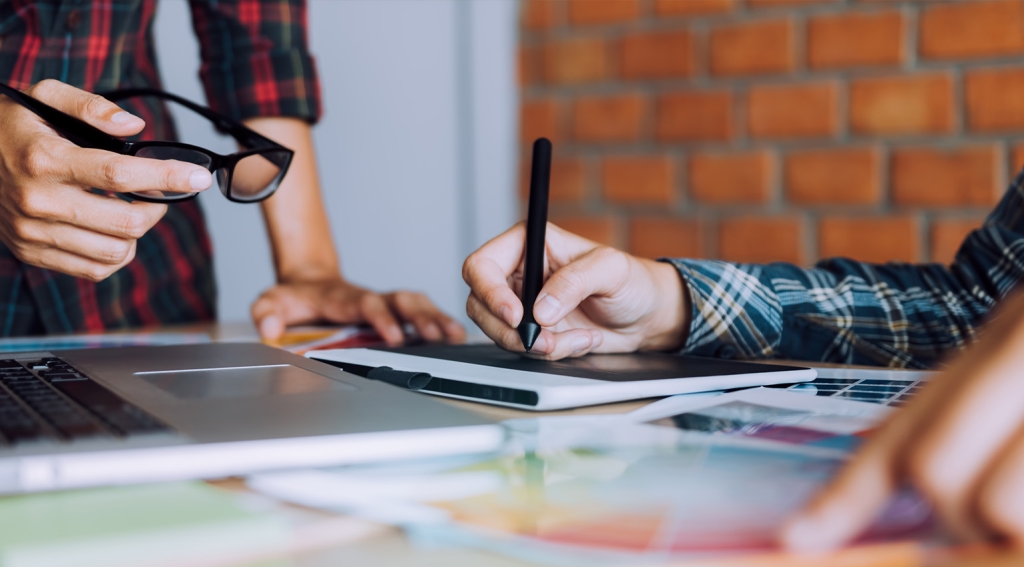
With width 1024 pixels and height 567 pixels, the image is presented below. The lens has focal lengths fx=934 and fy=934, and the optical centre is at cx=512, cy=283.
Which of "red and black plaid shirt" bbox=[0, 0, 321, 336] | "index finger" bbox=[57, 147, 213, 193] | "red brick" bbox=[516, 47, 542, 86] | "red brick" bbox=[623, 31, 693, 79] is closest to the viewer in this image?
"index finger" bbox=[57, 147, 213, 193]

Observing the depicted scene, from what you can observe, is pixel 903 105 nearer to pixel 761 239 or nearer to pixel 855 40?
pixel 855 40

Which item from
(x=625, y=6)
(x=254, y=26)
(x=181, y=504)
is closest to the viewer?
(x=181, y=504)

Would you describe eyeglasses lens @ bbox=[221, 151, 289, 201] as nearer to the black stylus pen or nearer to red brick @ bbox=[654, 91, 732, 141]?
the black stylus pen

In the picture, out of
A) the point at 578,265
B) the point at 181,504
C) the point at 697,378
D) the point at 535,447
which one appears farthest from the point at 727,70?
the point at 181,504

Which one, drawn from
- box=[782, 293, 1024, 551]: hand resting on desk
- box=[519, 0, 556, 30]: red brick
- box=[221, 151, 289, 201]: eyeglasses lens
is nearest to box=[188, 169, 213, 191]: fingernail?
box=[221, 151, 289, 201]: eyeglasses lens

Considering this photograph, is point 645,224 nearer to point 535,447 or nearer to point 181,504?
point 535,447

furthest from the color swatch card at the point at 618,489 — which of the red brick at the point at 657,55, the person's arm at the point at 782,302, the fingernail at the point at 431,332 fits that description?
the red brick at the point at 657,55

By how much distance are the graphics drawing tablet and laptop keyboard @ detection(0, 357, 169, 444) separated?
17 cm

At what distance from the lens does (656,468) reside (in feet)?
Result: 1.26

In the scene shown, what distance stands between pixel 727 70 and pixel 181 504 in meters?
1.45

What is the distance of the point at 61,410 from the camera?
16.4 inches

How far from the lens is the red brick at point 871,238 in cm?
146

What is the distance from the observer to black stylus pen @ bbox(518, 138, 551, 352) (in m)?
0.67

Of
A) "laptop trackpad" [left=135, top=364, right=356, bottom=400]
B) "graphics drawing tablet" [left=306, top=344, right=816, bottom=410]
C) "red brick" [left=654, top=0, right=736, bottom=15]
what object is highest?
"red brick" [left=654, top=0, right=736, bottom=15]
